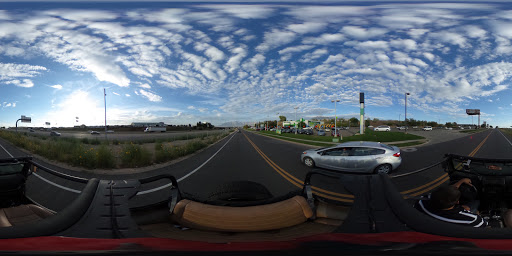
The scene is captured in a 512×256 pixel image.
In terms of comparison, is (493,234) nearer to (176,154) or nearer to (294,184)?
(294,184)

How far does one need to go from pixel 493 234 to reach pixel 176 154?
31.2ft

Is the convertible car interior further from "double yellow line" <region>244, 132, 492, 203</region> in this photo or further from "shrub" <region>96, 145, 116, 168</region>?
"shrub" <region>96, 145, 116, 168</region>

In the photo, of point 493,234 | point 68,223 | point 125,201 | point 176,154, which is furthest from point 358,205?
point 176,154

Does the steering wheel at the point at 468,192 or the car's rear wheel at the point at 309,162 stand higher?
the steering wheel at the point at 468,192

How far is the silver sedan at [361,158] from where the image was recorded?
17.2 ft

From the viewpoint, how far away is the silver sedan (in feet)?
17.2

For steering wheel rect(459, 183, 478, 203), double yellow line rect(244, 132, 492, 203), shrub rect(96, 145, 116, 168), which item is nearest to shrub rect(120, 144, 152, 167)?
shrub rect(96, 145, 116, 168)

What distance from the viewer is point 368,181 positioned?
5.64ft

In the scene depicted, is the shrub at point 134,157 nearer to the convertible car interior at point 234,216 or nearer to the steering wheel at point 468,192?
the convertible car interior at point 234,216

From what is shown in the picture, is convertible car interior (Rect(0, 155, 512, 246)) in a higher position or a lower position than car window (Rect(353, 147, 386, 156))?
lower

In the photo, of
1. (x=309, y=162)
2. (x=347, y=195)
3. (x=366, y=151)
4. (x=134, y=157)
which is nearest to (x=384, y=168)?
(x=366, y=151)

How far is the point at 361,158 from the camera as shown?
17.5 feet

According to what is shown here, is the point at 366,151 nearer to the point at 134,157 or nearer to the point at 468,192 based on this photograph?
the point at 468,192

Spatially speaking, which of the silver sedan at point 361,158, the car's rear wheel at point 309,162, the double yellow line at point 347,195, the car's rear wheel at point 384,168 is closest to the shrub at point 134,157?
the double yellow line at point 347,195
